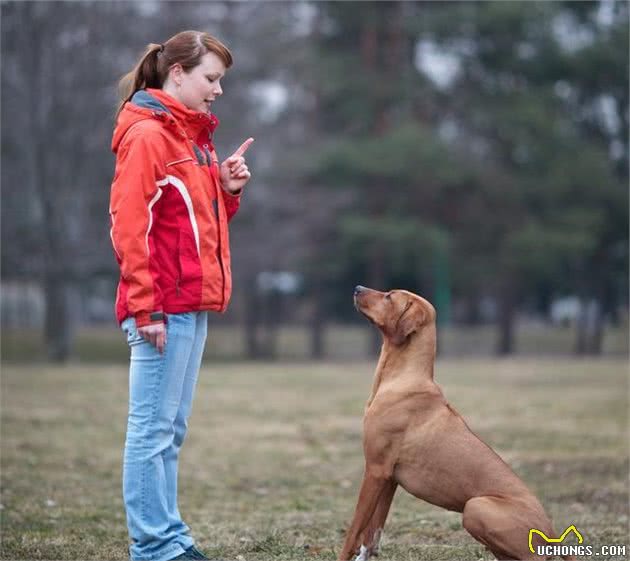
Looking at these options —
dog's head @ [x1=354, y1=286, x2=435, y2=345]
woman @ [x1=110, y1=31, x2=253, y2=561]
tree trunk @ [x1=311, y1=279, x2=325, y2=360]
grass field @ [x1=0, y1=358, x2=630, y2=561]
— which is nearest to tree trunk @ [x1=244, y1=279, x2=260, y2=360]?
tree trunk @ [x1=311, y1=279, x2=325, y2=360]

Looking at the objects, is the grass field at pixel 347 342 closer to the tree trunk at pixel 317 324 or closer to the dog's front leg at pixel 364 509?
the tree trunk at pixel 317 324

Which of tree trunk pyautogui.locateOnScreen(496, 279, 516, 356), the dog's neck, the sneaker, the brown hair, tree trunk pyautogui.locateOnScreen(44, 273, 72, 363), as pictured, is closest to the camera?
the brown hair

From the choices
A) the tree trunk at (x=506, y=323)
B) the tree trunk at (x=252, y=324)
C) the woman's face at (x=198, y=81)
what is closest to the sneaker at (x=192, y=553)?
the woman's face at (x=198, y=81)

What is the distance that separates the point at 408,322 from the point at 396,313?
75 mm

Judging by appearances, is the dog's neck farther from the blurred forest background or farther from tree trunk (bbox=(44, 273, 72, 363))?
tree trunk (bbox=(44, 273, 72, 363))

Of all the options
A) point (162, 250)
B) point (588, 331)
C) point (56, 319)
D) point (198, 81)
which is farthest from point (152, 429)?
point (588, 331)

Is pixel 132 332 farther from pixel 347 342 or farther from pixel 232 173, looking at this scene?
pixel 347 342

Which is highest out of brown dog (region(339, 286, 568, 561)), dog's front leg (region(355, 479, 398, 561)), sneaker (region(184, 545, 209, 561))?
brown dog (region(339, 286, 568, 561))

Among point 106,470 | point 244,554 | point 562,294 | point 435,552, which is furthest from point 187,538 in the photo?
point 562,294

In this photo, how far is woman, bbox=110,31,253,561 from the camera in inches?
173

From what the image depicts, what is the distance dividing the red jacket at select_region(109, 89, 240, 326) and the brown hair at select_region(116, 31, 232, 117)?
4.5 inches

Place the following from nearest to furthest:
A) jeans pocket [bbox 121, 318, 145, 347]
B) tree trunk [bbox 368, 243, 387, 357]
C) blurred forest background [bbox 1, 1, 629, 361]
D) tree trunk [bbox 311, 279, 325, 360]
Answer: jeans pocket [bbox 121, 318, 145, 347] → blurred forest background [bbox 1, 1, 629, 361] → tree trunk [bbox 368, 243, 387, 357] → tree trunk [bbox 311, 279, 325, 360]

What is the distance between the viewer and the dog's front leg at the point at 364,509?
4711 mm

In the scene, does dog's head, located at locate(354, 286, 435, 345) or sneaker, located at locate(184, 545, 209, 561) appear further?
dog's head, located at locate(354, 286, 435, 345)
